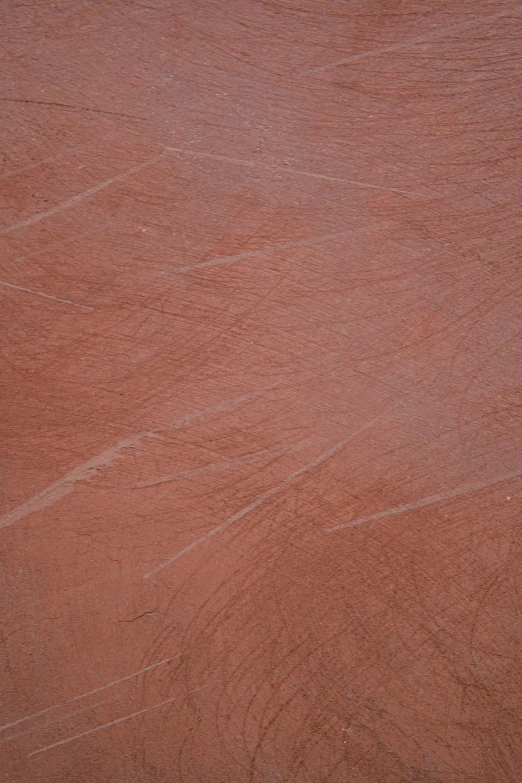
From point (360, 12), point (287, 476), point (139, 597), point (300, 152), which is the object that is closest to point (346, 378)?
point (287, 476)

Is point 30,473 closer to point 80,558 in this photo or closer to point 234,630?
point 80,558

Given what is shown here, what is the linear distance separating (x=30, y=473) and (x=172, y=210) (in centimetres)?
151

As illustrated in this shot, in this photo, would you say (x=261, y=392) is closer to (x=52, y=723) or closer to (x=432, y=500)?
(x=432, y=500)

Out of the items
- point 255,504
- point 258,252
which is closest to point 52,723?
point 255,504

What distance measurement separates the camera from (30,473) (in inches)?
150

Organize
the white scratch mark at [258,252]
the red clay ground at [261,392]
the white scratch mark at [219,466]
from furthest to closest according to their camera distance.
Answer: the white scratch mark at [258,252] → the white scratch mark at [219,466] → the red clay ground at [261,392]

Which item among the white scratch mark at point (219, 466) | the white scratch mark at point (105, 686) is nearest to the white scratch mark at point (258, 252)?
the white scratch mark at point (219, 466)

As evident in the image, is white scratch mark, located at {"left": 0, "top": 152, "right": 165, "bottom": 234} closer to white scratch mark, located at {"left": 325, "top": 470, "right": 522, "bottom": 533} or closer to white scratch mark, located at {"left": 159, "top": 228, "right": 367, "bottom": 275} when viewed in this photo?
white scratch mark, located at {"left": 159, "top": 228, "right": 367, "bottom": 275}

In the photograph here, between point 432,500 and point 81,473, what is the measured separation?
1743 mm

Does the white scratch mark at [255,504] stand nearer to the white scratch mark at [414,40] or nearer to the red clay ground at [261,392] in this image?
the red clay ground at [261,392]

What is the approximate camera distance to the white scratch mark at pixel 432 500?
374cm

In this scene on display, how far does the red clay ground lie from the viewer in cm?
365

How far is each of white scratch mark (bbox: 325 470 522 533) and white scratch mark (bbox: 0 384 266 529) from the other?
32.8 inches

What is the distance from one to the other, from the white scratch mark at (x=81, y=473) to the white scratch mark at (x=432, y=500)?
0.83 metres
